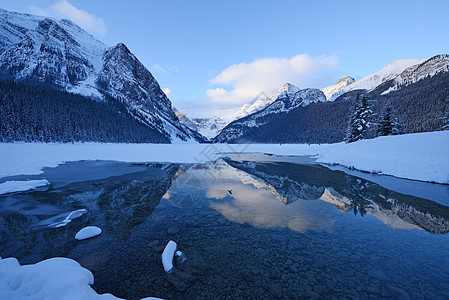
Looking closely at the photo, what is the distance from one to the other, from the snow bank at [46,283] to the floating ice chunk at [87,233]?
94.9 inches

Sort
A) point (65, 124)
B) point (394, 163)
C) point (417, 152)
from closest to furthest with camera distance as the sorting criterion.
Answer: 1. point (417, 152)
2. point (394, 163)
3. point (65, 124)

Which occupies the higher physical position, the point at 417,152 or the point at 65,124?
the point at 65,124

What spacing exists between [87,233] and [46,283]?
3987 mm

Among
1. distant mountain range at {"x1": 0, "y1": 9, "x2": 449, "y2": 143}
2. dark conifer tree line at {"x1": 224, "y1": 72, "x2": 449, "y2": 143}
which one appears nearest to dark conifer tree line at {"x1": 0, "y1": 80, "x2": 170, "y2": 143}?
distant mountain range at {"x1": 0, "y1": 9, "x2": 449, "y2": 143}

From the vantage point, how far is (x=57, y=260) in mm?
4613

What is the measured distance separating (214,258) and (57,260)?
4.31m

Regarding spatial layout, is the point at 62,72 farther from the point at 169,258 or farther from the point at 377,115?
the point at 377,115

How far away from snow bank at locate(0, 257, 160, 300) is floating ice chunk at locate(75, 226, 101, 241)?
241 centimetres

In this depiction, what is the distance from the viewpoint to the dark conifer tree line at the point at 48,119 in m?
55.7

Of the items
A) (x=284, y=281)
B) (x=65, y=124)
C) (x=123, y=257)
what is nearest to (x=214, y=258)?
(x=284, y=281)

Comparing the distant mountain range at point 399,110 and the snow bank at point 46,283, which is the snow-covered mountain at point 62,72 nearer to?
the distant mountain range at point 399,110

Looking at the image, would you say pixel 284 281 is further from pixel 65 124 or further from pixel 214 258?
pixel 65 124

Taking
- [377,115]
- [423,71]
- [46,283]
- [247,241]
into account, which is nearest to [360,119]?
[247,241]

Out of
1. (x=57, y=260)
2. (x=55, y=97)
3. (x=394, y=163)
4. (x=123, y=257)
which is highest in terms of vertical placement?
(x=55, y=97)
